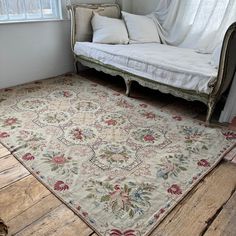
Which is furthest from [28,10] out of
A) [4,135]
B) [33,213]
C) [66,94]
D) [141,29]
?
[33,213]

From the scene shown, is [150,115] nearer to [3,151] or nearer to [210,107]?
[210,107]

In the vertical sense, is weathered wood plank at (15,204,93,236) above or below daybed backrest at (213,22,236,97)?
below

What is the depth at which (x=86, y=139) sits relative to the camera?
1912 mm

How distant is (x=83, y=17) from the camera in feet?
10.0

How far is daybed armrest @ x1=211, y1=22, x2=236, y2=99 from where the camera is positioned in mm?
1810

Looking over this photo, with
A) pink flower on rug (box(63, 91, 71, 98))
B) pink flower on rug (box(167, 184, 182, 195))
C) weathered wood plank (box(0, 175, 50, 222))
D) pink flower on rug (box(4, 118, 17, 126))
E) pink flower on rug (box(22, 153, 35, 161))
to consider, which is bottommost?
pink flower on rug (box(63, 91, 71, 98))

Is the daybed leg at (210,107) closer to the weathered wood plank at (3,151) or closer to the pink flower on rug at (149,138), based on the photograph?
the pink flower on rug at (149,138)

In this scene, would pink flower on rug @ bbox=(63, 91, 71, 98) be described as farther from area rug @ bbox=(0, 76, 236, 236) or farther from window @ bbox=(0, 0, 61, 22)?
window @ bbox=(0, 0, 61, 22)

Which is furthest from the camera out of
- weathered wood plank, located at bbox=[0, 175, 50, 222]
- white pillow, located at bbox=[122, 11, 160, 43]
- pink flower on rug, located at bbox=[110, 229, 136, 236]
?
white pillow, located at bbox=[122, 11, 160, 43]

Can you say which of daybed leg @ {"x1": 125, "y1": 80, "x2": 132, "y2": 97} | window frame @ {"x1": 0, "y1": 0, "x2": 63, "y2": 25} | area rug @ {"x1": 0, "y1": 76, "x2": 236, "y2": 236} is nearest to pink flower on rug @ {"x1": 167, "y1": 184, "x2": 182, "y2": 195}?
area rug @ {"x1": 0, "y1": 76, "x2": 236, "y2": 236}

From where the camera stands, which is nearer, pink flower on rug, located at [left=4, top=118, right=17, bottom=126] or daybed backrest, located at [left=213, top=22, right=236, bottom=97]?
daybed backrest, located at [left=213, top=22, right=236, bottom=97]

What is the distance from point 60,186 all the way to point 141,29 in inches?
93.2

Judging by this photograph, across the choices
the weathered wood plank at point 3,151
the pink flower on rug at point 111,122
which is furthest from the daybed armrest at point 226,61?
the weathered wood plank at point 3,151

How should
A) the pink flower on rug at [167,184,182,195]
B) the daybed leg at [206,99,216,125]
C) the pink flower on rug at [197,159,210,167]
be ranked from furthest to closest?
the daybed leg at [206,99,216,125] → the pink flower on rug at [197,159,210,167] → the pink flower on rug at [167,184,182,195]
